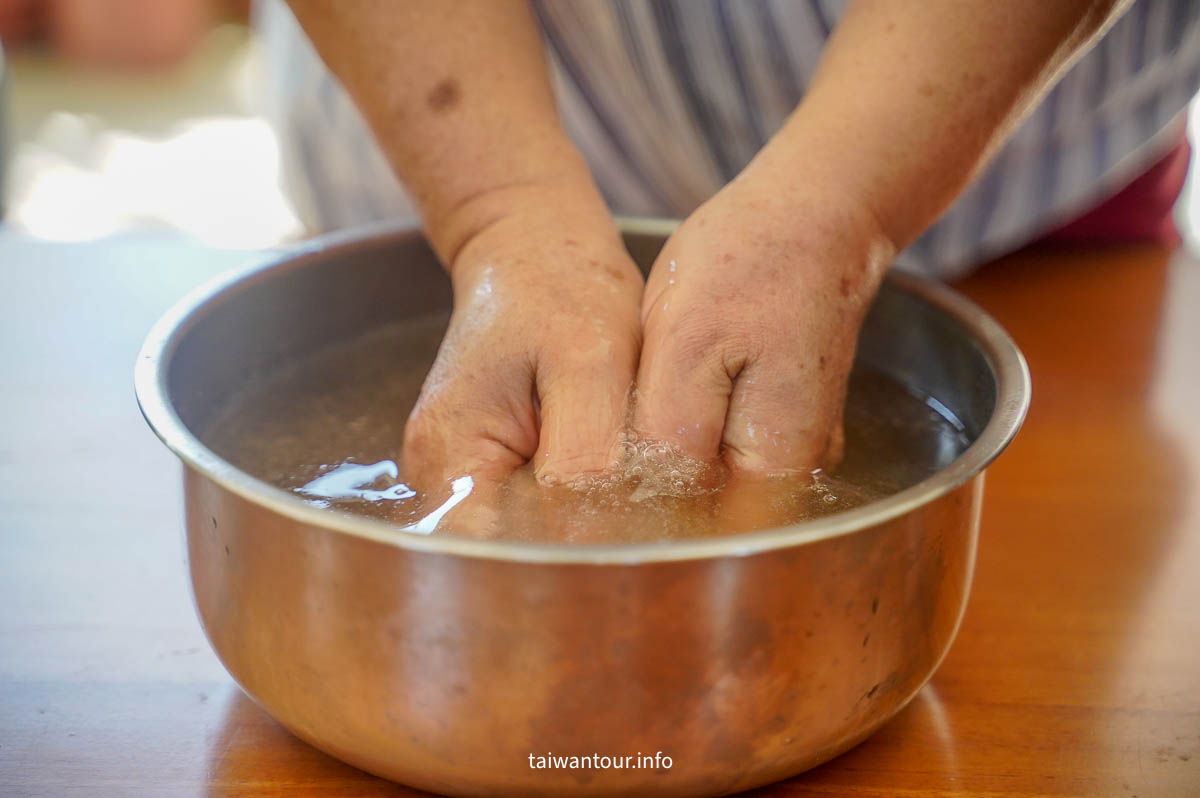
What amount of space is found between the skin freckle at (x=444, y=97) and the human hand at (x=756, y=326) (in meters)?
0.13

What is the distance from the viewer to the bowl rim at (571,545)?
0.32m

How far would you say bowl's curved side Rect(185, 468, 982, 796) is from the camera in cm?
33

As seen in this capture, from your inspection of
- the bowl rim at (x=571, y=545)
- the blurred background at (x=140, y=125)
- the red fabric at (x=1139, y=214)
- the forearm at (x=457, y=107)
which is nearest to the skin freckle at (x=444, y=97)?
the forearm at (x=457, y=107)

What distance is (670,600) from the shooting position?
0.33m

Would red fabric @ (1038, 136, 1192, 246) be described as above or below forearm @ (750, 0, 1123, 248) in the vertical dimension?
below

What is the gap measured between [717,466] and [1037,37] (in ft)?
0.76

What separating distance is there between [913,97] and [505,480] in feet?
0.78

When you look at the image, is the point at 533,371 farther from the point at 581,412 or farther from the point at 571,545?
the point at 571,545

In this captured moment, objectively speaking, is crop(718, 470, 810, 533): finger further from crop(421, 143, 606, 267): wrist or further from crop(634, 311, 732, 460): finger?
crop(421, 143, 606, 267): wrist

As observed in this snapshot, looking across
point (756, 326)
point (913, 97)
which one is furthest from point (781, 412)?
point (913, 97)

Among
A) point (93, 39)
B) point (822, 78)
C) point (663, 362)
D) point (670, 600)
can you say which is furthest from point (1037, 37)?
point (93, 39)

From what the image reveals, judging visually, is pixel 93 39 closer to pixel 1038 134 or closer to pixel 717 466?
pixel 1038 134

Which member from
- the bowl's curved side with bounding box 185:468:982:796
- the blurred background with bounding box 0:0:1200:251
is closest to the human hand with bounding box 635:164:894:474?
the bowl's curved side with bounding box 185:468:982:796

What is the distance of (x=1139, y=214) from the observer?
0.89 metres
